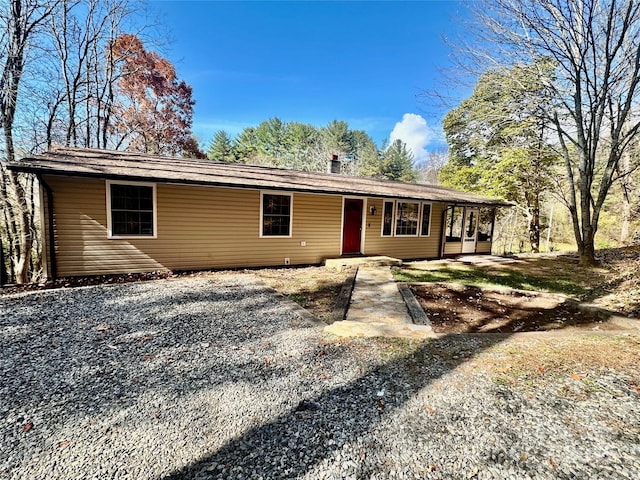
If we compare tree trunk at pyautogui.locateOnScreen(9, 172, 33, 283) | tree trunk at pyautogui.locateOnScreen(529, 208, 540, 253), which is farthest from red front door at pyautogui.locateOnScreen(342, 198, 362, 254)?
tree trunk at pyautogui.locateOnScreen(529, 208, 540, 253)

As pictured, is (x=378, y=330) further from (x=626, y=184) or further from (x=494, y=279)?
(x=626, y=184)

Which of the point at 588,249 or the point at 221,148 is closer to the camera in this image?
the point at 588,249

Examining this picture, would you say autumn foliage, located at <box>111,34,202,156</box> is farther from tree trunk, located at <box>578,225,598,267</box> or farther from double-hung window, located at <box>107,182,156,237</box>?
tree trunk, located at <box>578,225,598,267</box>

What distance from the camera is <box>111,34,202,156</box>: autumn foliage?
13738 millimetres

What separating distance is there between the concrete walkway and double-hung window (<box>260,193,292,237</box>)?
2.80 meters

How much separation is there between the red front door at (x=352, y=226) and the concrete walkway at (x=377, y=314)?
2.62 m

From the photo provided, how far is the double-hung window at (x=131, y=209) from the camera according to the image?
21.5ft

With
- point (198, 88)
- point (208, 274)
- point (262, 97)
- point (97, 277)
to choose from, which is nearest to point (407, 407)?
point (208, 274)

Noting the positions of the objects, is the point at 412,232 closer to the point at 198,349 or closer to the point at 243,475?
the point at 198,349

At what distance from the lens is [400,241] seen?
10.4 meters

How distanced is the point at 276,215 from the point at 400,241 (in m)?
4.67

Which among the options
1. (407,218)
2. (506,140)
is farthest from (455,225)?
(506,140)

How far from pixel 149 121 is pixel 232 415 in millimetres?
17400

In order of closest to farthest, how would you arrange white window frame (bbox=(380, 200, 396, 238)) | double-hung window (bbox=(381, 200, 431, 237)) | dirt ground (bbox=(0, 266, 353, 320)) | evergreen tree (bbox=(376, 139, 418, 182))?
1. dirt ground (bbox=(0, 266, 353, 320))
2. white window frame (bbox=(380, 200, 396, 238))
3. double-hung window (bbox=(381, 200, 431, 237))
4. evergreen tree (bbox=(376, 139, 418, 182))
